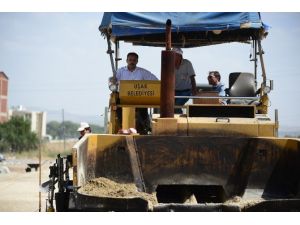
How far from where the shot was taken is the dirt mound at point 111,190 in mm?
6809

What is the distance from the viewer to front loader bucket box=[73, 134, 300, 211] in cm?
768

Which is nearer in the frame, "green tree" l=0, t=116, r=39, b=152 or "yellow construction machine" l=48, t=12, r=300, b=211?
"yellow construction machine" l=48, t=12, r=300, b=211

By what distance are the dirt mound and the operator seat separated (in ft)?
8.95

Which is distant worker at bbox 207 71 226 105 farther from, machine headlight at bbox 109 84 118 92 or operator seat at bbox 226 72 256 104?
machine headlight at bbox 109 84 118 92

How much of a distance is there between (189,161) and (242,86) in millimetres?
2395

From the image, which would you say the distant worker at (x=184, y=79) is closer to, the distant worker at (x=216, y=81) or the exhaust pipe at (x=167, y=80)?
the distant worker at (x=216, y=81)

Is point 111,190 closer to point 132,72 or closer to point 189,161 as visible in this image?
point 189,161

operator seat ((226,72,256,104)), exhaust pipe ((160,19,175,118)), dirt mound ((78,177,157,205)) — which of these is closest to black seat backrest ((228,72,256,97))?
operator seat ((226,72,256,104))

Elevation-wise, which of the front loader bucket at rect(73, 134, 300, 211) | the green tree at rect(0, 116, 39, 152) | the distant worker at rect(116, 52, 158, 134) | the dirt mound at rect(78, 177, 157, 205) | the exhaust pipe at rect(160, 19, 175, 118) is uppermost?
the green tree at rect(0, 116, 39, 152)

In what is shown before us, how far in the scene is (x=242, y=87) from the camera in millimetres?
9781

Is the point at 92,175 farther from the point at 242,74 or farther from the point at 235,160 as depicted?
the point at 242,74

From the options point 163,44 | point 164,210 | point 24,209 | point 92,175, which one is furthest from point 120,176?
point 24,209

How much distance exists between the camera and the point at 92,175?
760 centimetres

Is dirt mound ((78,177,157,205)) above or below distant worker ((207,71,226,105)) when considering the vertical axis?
below
